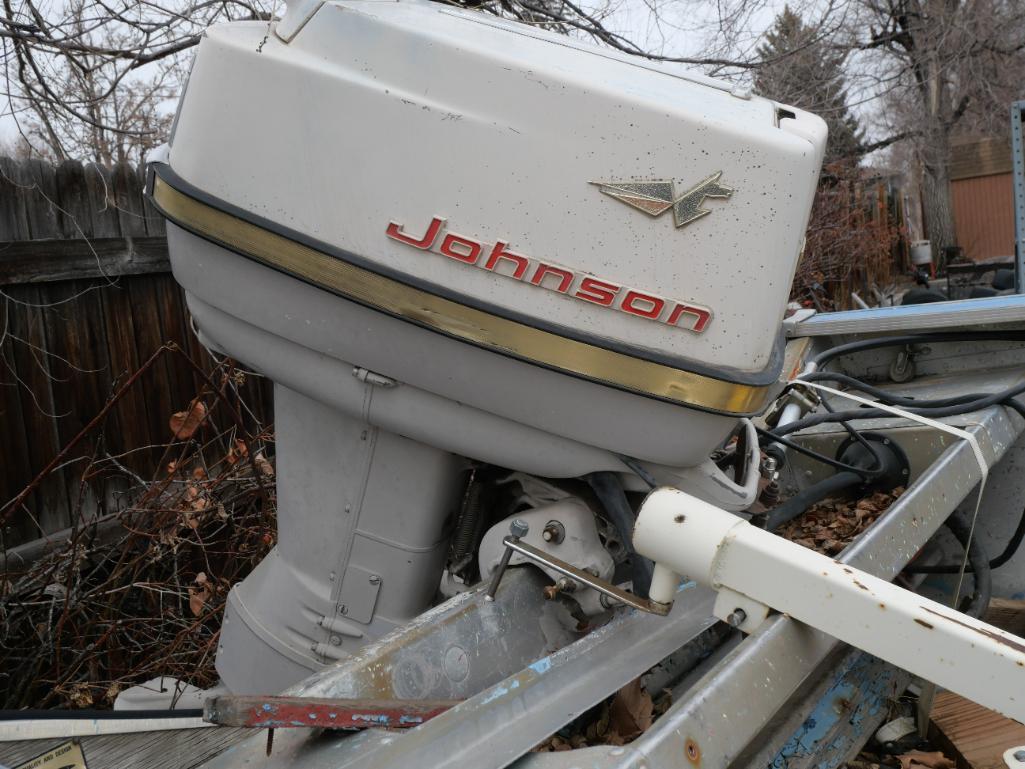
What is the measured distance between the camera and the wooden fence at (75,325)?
3.54 meters

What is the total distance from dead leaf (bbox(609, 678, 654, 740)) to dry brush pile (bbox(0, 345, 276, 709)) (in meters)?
1.89

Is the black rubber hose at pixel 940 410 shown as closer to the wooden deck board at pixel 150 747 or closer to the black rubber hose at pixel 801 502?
the black rubber hose at pixel 801 502

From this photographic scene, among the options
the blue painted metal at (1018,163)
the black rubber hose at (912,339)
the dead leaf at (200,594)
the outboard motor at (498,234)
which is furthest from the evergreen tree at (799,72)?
the outboard motor at (498,234)

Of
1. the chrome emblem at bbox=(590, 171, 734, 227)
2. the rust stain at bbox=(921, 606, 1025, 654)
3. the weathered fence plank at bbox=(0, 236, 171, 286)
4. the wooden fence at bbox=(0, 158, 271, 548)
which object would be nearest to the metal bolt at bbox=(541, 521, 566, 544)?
the chrome emblem at bbox=(590, 171, 734, 227)

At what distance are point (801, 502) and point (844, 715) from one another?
0.58m

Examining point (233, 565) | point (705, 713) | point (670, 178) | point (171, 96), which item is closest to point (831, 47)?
point (171, 96)

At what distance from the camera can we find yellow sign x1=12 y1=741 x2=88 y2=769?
1.22 m

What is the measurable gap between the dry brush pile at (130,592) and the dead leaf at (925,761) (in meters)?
2.11

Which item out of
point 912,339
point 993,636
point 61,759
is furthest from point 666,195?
point 912,339

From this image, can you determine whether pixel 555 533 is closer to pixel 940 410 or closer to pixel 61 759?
pixel 61 759

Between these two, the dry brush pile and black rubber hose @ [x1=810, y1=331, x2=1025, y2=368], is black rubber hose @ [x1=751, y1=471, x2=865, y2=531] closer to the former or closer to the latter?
black rubber hose @ [x1=810, y1=331, x2=1025, y2=368]

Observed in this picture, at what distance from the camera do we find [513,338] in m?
1.50

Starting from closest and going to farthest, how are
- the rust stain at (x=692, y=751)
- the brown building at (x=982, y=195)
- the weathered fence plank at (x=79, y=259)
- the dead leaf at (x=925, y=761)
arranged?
1. the rust stain at (x=692, y=751)
2. the dead leaf at (x=925, y=761)
3. the weathered fence plank at (x=79, y=259)
4. the brown building at (x=982, y=195)

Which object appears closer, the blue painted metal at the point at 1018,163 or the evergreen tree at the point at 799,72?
the blue painted metal at the point at 1018,163
